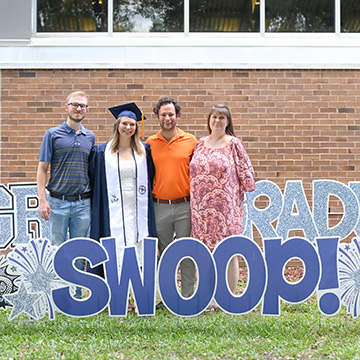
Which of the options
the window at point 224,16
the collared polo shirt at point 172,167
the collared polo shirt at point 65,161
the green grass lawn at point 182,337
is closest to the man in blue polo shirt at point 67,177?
the collared polo shirt at point 65,161

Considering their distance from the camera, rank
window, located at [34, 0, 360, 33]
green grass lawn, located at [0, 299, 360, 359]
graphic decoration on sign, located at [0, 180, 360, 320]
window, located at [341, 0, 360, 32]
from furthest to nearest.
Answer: window, located at [341, 0, 360, 32], window, located at [34, 0, 360, 33], graphic decoration on sign, located at [0, 180, 360, 320], green grass lawn, located at [0, 299, 360, 359]

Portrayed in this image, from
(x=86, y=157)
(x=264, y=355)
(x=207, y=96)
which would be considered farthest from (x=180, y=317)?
(x=207, y=96)

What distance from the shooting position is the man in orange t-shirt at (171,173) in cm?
455

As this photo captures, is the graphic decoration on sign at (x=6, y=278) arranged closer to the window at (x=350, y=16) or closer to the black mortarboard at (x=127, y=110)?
the black mortarboard at (x=127, y=110)

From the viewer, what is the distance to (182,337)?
4.07m

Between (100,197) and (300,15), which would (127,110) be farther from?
(300,15)

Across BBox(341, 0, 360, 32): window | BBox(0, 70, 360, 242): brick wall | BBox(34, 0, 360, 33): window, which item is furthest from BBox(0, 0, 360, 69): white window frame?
BBox(341, 0, 360, 32): window

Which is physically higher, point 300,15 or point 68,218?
point 300,15

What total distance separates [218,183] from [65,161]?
1.25 metres

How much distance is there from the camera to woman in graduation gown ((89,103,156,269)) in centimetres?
451

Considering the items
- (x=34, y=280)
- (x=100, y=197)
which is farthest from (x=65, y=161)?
(x=34, y=280)

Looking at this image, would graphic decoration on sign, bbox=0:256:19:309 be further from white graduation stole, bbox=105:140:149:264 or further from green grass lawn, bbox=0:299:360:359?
white graduation stole, bbox=105:140:149:264

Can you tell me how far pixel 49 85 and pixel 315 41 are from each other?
3.47m

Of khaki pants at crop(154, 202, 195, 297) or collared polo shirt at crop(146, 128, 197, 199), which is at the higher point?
collared polo shirt at crop(146, 128, 197, 199)
